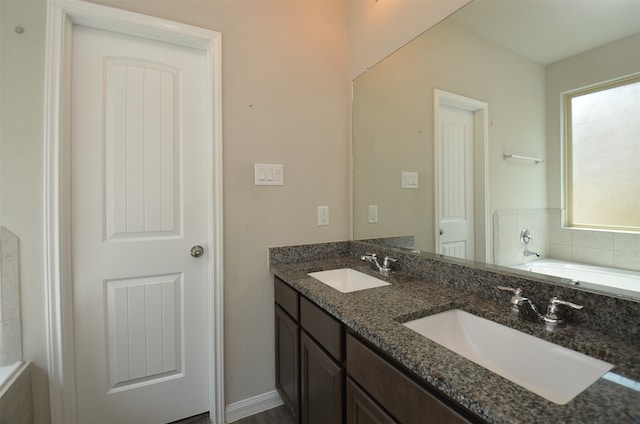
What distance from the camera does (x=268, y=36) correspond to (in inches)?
65.2

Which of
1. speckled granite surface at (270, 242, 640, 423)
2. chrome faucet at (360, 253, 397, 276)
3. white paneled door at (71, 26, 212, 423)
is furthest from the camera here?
chrome faucet at (360, 253, 397, 276)

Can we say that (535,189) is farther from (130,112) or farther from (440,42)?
(130,112)

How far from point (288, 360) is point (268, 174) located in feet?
3.37

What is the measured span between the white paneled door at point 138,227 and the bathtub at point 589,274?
1.54 metres

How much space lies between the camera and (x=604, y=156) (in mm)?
862

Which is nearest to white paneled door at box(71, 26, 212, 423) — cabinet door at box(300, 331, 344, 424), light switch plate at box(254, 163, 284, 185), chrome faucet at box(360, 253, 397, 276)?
light switch plate at box(254, 163, 284, 185)

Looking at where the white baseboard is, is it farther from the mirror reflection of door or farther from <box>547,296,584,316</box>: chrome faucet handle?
<box>547,296,584,316</box>: chrome faucet handle

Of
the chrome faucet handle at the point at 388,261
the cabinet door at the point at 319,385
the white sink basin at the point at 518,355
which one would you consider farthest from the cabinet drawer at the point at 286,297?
the white sink basin at the point at 518,355

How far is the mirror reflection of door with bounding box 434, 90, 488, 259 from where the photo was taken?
1.23 meters

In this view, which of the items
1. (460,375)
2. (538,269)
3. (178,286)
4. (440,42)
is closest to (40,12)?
(178,286)

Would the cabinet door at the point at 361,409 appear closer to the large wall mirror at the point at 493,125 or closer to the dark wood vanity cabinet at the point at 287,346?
the dark wood vanity cabinet at the point at 287,346

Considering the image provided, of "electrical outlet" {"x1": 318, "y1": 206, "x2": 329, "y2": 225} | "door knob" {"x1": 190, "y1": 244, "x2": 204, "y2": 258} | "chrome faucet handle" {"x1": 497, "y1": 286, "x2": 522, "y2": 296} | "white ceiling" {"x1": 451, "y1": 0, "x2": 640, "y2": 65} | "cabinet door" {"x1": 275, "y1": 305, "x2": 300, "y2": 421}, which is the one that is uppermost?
"white ceiling" {"x1": 451, "y1": 0, "x2": 640, "y2": 65}

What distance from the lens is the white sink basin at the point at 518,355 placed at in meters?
0.69

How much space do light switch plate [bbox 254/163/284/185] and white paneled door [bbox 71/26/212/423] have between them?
27 centimetres
